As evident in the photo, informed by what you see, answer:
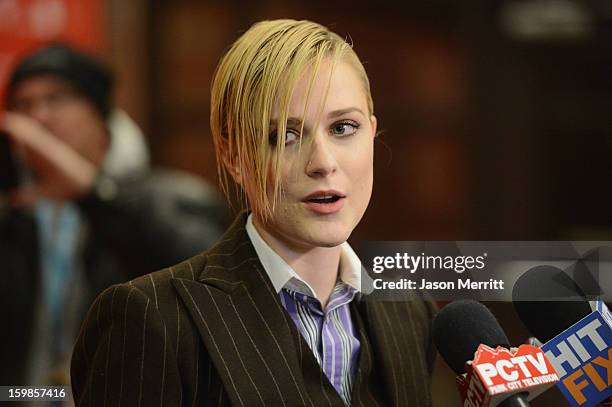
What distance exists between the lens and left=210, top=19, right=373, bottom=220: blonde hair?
122 centimetres

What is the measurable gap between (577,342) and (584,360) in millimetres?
25

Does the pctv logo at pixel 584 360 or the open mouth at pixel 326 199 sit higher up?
the open mouth at pixel 326 199

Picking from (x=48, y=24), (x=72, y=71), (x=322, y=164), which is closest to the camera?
(x=322, y=164)

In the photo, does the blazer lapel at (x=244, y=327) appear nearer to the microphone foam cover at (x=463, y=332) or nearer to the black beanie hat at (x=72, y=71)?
the microphone foam cover at (x=463, y=332)

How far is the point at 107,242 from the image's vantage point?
6.13 feet

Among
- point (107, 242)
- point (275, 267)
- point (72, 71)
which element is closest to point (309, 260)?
point (275, 267)

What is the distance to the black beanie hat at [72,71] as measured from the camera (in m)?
2.01

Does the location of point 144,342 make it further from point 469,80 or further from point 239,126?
point 469,80

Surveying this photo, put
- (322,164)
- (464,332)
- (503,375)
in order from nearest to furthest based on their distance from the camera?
(503,375) → (464,332) → (322,164)

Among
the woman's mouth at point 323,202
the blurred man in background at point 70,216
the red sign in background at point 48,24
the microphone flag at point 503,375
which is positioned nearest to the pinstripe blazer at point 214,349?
the woman's mouth at point 323,202

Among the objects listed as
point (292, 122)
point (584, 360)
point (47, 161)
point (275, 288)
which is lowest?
point (584, 360)

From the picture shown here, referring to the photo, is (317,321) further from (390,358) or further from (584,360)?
(584,360)

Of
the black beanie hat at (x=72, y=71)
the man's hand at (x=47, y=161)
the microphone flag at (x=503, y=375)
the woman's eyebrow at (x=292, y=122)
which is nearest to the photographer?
the microphone flag at (x=503, y=375)

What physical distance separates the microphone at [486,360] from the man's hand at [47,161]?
3.02ft
